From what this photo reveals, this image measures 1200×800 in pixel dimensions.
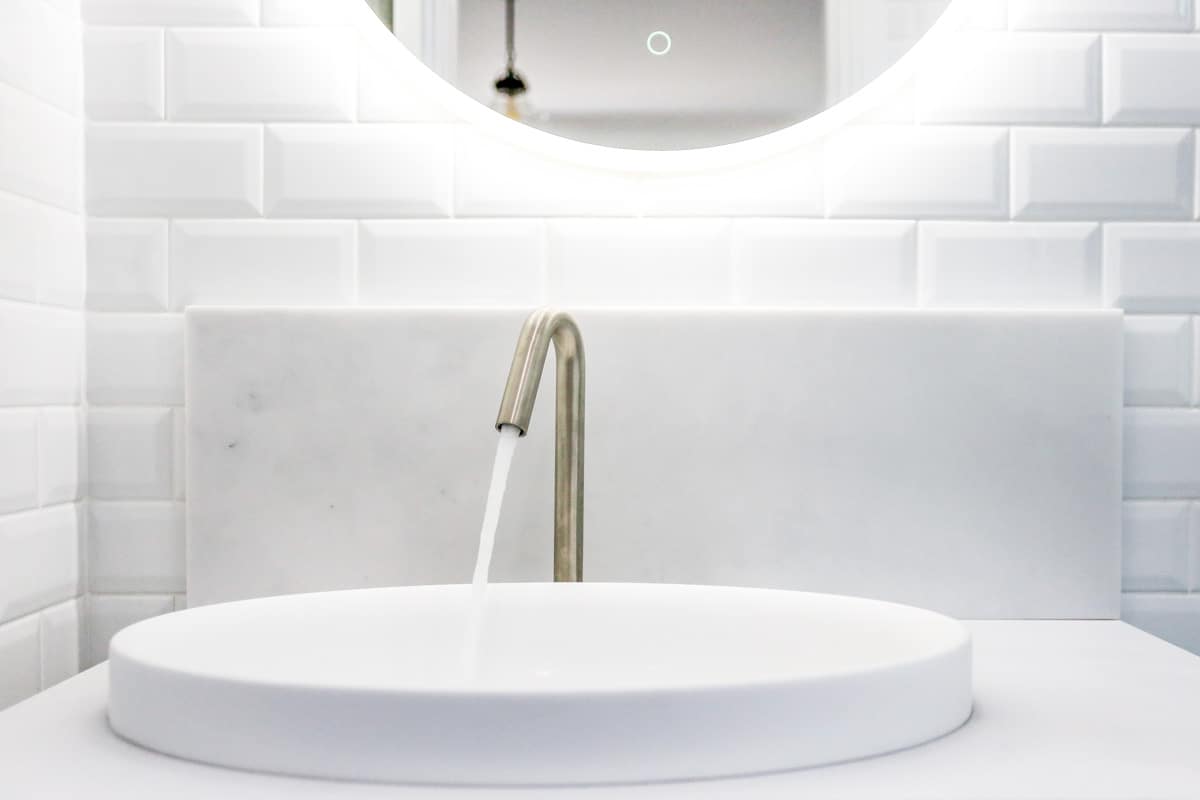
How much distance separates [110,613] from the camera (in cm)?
106

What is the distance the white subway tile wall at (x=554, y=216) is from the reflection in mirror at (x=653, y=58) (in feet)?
0.14

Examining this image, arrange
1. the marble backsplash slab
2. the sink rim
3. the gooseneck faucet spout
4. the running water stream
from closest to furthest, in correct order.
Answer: the sink rim, the running water stream, the gooseneck faucet spout, the marble backsplash slab

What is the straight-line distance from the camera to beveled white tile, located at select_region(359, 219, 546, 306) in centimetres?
106

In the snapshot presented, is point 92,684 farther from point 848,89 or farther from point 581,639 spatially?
point 848,89

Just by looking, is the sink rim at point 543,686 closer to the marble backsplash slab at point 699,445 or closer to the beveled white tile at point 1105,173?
the marble backsplash slab at point 699,445

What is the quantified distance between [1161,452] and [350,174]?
80 cm

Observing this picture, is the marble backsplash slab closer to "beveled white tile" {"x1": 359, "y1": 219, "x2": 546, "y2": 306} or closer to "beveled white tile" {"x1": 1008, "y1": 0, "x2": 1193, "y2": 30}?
"beveled white tile" {"x1": 359, "y1": 219, "x2": 546, "y2": 306}

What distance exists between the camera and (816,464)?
1.02m

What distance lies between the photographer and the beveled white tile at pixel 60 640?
3.25 feet

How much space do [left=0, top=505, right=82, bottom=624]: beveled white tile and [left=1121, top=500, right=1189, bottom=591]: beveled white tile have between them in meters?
0.97

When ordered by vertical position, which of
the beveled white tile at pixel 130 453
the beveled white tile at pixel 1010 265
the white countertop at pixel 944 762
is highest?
the beveled white tile at pixel 1010 265

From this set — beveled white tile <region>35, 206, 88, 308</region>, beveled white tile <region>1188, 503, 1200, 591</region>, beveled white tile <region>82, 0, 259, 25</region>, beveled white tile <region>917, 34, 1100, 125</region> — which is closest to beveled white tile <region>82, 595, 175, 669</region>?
beveled white tile <region>35, 206, 88, 308</region>

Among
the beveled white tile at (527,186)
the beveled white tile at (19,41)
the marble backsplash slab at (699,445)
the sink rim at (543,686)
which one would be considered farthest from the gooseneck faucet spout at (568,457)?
the beveled white tile at (19,41)

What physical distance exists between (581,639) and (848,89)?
572mm
